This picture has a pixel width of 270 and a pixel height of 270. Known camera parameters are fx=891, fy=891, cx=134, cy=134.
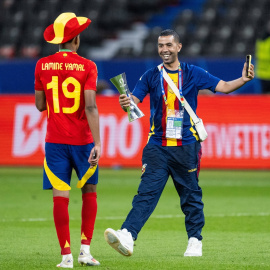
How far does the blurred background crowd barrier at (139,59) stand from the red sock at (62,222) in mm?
12932

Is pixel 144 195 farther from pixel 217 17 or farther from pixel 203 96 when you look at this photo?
pixel 217 17

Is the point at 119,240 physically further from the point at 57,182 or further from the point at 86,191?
the point at 57,182

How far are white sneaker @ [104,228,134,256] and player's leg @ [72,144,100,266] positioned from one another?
1.23 ft

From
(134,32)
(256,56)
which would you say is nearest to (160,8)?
(134,32)

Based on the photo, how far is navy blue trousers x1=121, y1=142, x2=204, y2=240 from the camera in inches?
344

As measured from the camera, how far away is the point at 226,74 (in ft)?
80.8

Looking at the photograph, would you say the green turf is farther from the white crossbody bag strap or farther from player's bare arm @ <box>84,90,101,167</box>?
the white crossbody bag strap

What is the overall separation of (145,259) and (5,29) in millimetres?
23672

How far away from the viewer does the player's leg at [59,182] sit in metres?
8.22

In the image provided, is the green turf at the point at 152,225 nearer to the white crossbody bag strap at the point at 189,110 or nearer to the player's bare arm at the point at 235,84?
the white crossbody bag strap at the point at 189,110

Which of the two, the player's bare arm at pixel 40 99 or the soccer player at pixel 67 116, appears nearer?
the soccer player at pixel 67 116

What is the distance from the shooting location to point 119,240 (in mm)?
8062

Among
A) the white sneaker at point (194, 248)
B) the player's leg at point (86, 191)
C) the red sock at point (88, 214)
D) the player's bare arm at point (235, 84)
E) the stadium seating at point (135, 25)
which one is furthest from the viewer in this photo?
the stadium seating at point (135, 25)

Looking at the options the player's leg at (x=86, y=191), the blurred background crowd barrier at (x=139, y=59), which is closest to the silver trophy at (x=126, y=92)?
the player's leg at (x=86, y=191)
